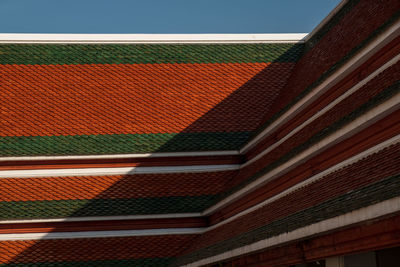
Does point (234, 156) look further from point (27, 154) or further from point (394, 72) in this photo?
point (394, 72)

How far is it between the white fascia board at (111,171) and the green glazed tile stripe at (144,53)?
330 centimetres

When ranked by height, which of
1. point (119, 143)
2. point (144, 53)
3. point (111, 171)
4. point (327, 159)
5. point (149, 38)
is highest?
point (149, 38)

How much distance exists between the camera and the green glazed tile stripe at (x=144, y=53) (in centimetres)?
1947

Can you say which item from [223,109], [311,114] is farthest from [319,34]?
[311,114]

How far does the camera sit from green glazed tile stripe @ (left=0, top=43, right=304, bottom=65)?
19469 millimetres

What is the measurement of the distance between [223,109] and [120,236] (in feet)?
15.7

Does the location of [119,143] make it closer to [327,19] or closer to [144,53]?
[144,53]

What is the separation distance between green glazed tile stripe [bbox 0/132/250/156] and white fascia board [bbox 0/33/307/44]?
2936mm

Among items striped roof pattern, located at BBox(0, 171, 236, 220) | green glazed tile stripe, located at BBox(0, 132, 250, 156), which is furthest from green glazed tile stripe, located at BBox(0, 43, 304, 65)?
striped roof pattern, located at BBox(0, 171, 236, 220)

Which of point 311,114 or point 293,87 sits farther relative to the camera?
point 293,87

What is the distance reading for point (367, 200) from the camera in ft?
24.2

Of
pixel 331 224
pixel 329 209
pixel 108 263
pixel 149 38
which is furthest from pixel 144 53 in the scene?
pixel 331 224

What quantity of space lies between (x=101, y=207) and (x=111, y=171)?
106cm

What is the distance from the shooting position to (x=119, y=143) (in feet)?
62.4
